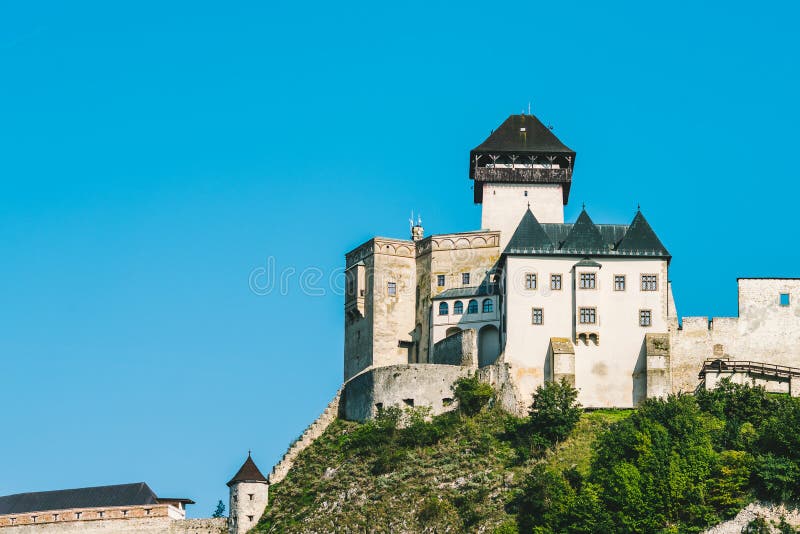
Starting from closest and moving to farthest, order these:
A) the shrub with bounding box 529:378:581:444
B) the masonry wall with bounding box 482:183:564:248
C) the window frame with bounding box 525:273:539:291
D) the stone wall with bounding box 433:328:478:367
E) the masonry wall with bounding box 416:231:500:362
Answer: the shrub with bounding box 529:378:581:444 → the window frame with bounding box 525:273:539:291 → the stone wall with bounding box 433:328:478:367 → the masonry wall with bounding box 416:231:500:362 → the masonry wall with bounding box 482:183:564:248

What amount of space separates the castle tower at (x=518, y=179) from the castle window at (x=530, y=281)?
32.2 ft

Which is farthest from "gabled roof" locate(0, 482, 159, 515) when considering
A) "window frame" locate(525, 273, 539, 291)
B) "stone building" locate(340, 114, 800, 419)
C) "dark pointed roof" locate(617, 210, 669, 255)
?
"dark pointed roof" locate(617, 210, 669, 255)

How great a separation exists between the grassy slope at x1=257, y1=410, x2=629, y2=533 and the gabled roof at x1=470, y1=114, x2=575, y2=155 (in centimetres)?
2135

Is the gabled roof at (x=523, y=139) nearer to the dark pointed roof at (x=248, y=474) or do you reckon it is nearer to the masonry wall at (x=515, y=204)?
the masonry wall at (x=515, y=204)

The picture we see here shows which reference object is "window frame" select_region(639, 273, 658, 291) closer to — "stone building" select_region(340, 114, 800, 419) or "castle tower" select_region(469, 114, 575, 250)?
"stone building" select_region(340, 114, 800, 419)

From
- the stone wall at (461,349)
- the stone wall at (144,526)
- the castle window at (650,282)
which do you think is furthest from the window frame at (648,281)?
the stone wall at (144,526)

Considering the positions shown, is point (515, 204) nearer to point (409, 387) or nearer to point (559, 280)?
point (559, 280)

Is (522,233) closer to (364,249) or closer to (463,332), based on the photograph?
(463,332)

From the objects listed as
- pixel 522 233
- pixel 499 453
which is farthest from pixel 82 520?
pixel 522 233

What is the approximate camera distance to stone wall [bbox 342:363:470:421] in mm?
91938

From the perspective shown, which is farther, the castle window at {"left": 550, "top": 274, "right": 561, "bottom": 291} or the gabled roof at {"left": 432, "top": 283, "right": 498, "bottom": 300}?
the gabled roof at {"left": 432, "top": 283, "right": 498, "bottom": 300}

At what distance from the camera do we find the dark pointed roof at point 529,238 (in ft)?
305

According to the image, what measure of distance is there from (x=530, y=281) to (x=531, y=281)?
0.06m

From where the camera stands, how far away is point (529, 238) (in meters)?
93.4
